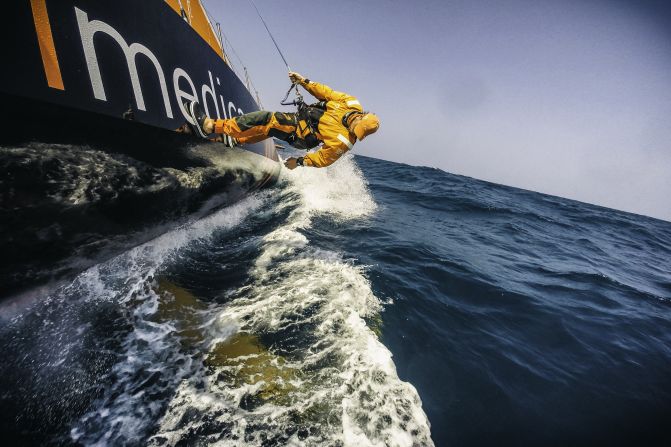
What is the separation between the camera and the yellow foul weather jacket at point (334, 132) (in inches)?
141

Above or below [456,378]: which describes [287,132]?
above

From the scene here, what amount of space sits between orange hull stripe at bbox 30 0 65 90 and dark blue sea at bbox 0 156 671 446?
1.48m

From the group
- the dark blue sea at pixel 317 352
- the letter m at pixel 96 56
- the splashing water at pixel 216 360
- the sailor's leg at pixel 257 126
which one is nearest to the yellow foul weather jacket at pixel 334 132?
the sailor's leg at pixel 257 126

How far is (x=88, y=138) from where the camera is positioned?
2.04m

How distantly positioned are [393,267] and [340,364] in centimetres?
246

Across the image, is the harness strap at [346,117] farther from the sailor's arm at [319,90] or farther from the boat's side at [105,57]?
the boat's side at [105,57]

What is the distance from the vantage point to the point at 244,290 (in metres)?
3.09

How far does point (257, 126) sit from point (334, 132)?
3.43 ft

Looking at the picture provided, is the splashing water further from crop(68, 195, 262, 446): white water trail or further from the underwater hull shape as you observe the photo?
the underwater hull shape

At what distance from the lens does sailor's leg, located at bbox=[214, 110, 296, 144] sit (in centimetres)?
379

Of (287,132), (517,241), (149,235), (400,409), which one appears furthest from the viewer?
(517,241)

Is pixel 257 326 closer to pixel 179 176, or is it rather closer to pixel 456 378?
pixel 179 176

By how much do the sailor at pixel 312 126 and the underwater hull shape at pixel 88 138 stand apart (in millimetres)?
616

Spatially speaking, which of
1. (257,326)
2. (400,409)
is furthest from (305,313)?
(400,409)
